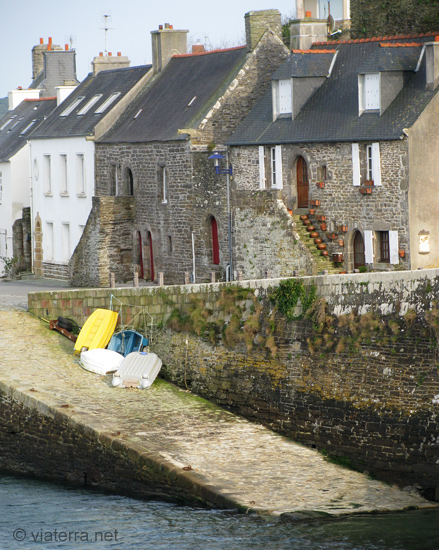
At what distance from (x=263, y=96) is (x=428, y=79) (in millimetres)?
6246

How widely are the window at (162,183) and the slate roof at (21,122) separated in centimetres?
868

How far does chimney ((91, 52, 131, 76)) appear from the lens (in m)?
40.3

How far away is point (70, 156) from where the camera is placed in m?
37.2

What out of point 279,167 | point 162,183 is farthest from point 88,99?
point 279,167

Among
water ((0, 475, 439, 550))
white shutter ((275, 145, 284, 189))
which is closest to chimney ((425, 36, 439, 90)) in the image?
white shutter ((275, 145, 284, 189))

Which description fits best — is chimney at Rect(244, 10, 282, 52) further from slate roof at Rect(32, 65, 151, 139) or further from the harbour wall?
the harbour wall

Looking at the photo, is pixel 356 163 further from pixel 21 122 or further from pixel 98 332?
pixel 21 122

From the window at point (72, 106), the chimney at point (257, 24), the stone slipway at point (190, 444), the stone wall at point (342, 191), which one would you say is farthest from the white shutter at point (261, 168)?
the window at point (72, 106)

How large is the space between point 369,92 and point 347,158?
168 centimetres

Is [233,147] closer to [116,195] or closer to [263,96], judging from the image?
[263,96]

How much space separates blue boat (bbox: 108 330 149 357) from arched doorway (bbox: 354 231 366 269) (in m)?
7.66

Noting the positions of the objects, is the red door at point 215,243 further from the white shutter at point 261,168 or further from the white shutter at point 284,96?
the white shutter at point 284,96

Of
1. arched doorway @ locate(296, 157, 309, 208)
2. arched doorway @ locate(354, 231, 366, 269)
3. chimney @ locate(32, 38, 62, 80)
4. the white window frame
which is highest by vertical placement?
chimney @ locate(32, 38, 62, 80)

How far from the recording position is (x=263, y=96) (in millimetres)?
31516
